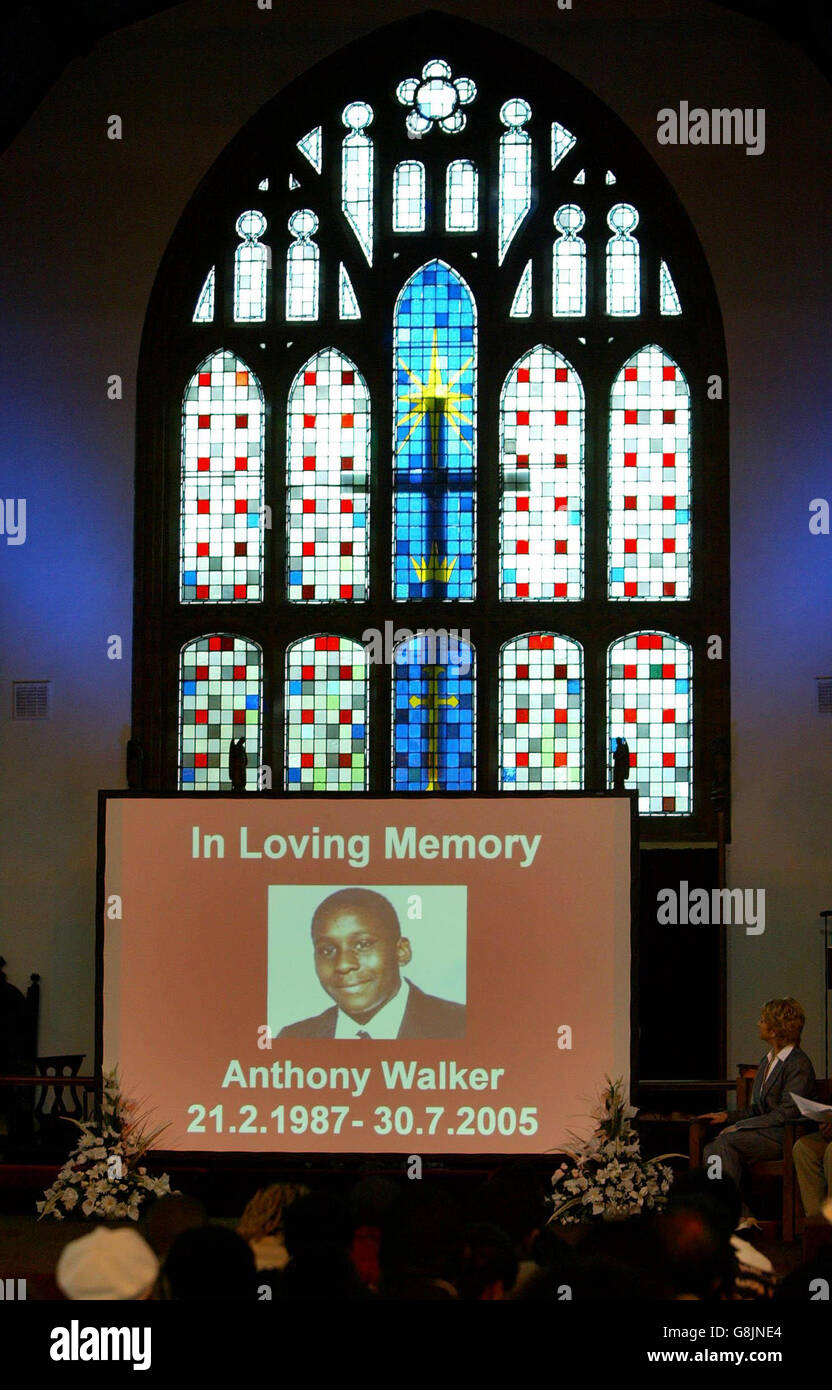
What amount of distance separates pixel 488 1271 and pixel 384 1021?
482 centimetres

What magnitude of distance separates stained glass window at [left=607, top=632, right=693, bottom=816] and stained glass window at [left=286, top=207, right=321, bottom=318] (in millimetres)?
2904

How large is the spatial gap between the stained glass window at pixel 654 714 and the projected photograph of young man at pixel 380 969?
253 centimetres

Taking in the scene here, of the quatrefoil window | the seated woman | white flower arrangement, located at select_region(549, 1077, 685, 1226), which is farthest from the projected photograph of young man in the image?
the quatrefoil window

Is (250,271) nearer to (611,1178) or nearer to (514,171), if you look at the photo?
(514,171)

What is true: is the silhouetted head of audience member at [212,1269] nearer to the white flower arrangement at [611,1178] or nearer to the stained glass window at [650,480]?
the white flower arrangement at [611,1178]

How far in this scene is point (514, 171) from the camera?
35.9 feet

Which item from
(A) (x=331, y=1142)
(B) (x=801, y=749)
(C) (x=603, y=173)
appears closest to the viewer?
(A) (x=331, y=1142)

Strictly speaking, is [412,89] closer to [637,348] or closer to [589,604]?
[637,348]

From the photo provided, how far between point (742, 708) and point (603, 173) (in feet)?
11.3

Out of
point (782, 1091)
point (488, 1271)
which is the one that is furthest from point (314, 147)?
point (488, 1271)

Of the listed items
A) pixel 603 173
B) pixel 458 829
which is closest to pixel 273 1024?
pixel 458 829

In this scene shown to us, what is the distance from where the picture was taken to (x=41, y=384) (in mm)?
10797

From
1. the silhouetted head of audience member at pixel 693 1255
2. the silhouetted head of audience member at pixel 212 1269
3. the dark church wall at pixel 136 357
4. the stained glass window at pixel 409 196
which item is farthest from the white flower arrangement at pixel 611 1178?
the stained glass window at pixel 409 196

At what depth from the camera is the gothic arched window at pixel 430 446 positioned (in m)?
10.7
